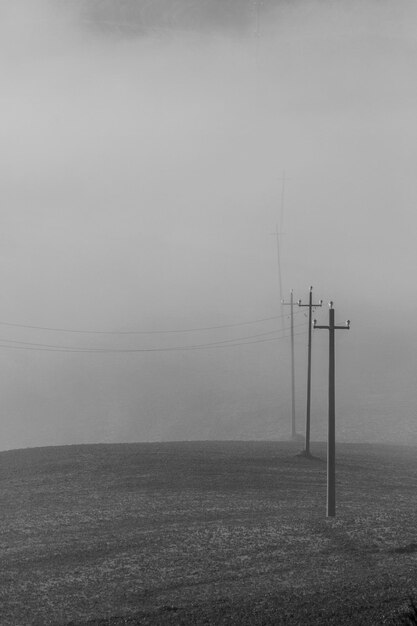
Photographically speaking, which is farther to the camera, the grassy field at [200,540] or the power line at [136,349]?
the power line at [136,349]

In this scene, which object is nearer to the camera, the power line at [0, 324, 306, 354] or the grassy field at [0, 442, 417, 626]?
the grassy field at [0, 442, 417, 626]

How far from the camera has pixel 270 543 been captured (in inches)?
1189

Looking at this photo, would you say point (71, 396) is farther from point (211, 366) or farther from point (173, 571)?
point (173, 571)

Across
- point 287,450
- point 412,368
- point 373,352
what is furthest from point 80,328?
point 287,450

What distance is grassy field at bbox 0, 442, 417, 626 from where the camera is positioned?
23.1 m

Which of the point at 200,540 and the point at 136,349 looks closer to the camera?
the point at 200,540

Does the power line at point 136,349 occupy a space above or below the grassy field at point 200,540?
above

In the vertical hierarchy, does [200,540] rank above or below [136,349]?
below

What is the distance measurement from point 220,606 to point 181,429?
70777mm

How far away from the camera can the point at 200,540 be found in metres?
30.5

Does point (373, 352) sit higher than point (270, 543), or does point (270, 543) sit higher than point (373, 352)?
point (373, 352)

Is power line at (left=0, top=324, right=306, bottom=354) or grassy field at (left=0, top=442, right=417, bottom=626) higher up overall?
power line at (left=0, top=324, right=306, bottom=354)

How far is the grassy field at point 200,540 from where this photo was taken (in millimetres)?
23094

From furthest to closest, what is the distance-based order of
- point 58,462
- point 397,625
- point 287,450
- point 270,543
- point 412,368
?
point 412,368
point 287,450
point 58,462
point 270,543
point 397,625
